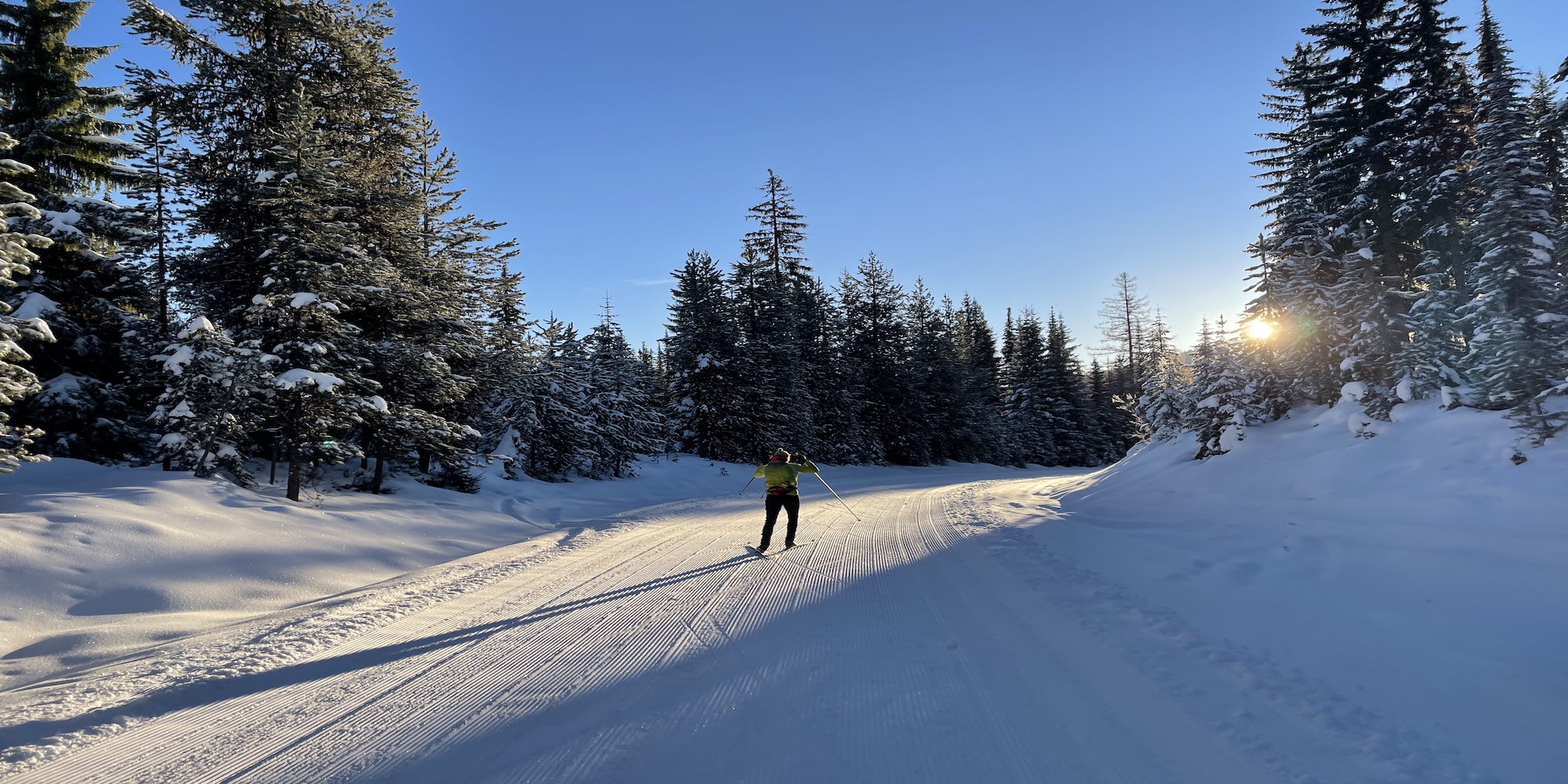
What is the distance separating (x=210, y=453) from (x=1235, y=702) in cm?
1396

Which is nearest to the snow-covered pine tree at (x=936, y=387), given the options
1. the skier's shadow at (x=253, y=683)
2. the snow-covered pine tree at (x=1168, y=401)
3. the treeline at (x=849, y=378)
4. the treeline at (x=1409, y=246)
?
the treeline at (x=849, y=378)

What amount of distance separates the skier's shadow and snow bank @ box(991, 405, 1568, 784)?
6.34 m

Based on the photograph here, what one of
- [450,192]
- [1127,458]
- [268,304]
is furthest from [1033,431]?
[268,304]

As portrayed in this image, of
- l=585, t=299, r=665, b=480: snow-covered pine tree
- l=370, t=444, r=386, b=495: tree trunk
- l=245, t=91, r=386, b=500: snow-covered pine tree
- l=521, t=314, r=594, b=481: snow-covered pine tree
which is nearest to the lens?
l=245, t=91, r=386, b=500: snow-covered pine tree

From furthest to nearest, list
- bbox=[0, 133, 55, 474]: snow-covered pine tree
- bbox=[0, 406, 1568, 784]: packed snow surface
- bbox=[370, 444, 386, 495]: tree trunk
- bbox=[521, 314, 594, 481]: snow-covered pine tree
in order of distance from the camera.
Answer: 1. bbox=[521, 314, 594, 481]: snow-covered pine tree
2. bbox=[370, 444, 386, 495]: tree trunk
3. bbox=[0, 133, 55, 474]: snow-covered pine tree
4. bbox=[0, 406, 1568, 784]: packed snow surface

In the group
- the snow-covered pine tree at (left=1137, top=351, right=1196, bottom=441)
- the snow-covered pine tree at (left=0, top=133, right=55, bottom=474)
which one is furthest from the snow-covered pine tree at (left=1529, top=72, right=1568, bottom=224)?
the snow-covered pine tree at (left=0, top=133, right=55, bottom=474)

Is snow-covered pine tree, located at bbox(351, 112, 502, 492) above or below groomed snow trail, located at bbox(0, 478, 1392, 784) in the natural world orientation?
above

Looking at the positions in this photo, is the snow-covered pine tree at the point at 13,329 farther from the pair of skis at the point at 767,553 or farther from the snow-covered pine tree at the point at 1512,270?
the snow-covered pine tree at the point at 1512,270

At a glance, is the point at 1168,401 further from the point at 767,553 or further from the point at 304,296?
the point at 304,296

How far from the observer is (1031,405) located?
53406 mm

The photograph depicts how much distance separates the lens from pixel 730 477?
27172mm

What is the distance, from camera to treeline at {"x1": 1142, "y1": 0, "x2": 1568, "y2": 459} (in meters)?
10.8

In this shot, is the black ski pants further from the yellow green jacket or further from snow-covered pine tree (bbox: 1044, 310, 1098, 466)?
snow-covered pine tree (bbox: 1044, 310, 1098, 466)

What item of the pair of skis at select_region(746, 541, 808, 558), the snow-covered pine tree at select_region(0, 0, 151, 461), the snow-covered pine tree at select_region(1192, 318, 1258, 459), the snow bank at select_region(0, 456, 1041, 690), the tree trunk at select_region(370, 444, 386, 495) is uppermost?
the snow-covered pine tree at select_region(0, 0, 151, 461)
